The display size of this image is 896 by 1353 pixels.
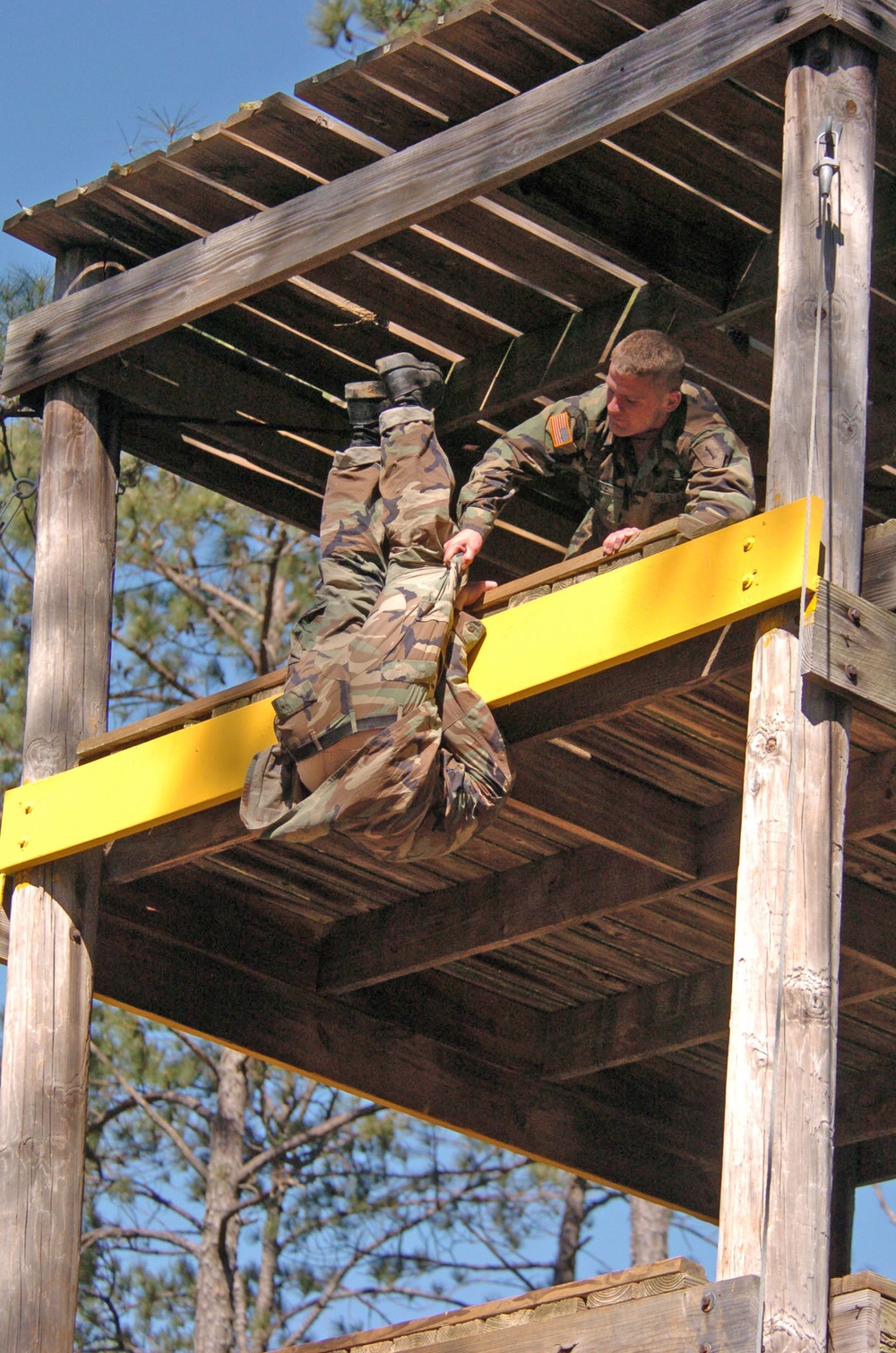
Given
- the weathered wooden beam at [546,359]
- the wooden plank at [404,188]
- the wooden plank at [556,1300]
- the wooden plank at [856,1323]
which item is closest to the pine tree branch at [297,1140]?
the weathered wooden beam at [546,359]

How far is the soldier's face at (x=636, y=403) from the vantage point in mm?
7195

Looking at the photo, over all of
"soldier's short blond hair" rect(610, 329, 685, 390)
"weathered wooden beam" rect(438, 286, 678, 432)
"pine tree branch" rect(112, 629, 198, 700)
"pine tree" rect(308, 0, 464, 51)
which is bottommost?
"soldier's short blond hair" rect(610, 329, 685, 390)

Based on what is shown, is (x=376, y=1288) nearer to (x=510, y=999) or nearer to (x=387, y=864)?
(x=510, y=999)

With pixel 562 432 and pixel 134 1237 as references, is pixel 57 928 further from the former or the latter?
pixel 134 1237

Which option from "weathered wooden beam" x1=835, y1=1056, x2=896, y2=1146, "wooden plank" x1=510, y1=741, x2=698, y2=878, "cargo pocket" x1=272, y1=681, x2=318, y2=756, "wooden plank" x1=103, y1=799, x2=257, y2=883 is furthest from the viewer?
"weathered wooden beam" x1=835, y1=1056, x2=896, y2=1146

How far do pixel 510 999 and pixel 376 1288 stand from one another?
34.3 ft

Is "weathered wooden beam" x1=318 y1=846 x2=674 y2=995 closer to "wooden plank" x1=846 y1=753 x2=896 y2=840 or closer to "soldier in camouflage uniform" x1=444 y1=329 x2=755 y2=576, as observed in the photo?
"wooden plank" x1=846 y1=753 x2=896 y2=840

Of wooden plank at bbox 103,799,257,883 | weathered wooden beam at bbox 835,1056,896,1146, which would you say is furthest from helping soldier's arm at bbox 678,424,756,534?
weathered wooden beam at bbox 835,1056,896,1146

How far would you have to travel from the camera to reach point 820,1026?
5.75 meters

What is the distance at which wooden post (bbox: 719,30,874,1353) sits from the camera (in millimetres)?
5551

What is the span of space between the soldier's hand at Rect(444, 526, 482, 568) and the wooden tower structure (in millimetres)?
324

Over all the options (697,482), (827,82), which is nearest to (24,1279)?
(697,482)

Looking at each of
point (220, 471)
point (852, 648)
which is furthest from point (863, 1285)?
point (220, 471)

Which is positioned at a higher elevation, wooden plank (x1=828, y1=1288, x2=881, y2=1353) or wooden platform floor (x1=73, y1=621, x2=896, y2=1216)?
wooden platform floor (x1=73, y1=621, x2=896, y2=1216)
